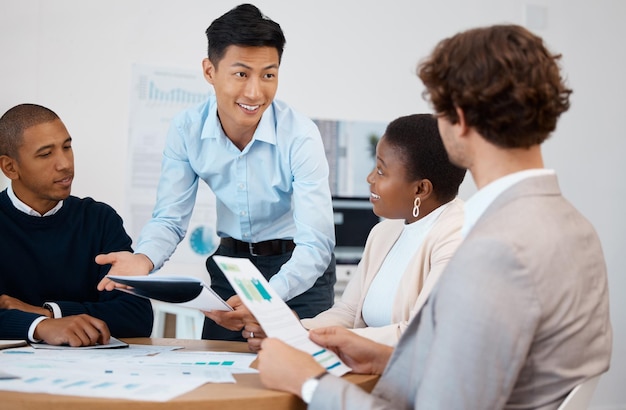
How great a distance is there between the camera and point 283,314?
5.03 ft

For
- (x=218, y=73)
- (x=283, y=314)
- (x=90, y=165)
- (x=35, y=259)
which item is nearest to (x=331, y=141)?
(x=90, y=165)

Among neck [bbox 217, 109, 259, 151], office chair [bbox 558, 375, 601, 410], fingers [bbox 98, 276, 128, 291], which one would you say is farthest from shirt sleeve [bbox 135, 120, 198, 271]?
office chair [bbox 558, 375, 601, 410]

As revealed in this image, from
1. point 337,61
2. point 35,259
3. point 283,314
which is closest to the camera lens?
point 283,314

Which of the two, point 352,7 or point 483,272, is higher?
point 352,7

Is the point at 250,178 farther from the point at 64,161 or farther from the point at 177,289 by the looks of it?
the point at 177,289

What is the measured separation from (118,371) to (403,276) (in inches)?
30.5

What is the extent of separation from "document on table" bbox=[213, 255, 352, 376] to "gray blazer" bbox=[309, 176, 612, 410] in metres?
0.25

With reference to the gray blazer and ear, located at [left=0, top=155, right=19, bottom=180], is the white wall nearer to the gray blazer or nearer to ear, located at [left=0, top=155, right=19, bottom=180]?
ear, located at [left=0, top=155, right=19, bottom=180]

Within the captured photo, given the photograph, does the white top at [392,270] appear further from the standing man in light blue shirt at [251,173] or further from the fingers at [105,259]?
the fingers at [105,259]

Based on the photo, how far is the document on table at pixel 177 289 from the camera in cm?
163

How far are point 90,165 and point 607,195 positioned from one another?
335 cm

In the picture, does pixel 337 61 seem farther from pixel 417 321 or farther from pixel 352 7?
pixel 417 321

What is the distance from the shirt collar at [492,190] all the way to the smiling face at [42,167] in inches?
59.5

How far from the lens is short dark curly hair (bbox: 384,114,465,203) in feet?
6.61
